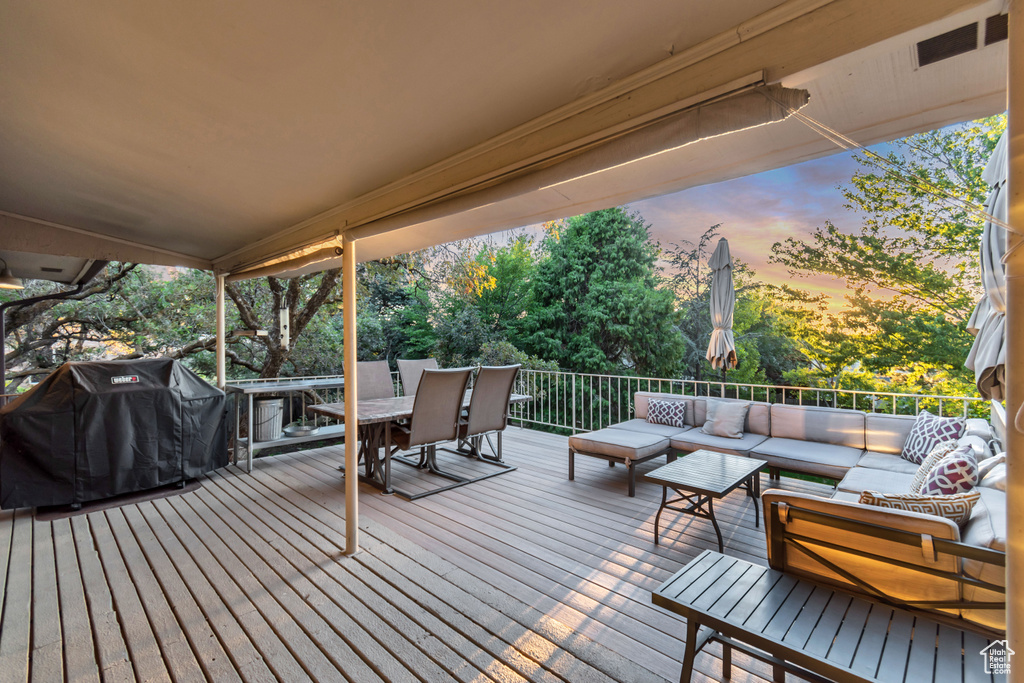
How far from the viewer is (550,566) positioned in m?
2.69

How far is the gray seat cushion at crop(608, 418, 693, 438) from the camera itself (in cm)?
446

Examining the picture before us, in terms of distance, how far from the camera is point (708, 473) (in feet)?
10.5

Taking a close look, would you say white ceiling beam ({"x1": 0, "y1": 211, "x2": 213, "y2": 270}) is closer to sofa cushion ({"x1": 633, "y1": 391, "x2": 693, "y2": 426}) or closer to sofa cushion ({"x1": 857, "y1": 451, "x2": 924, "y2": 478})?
sofa cushion ({"x1": 633, "y1": 391, "x2": 693, "y2": 426})

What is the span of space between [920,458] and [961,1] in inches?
135

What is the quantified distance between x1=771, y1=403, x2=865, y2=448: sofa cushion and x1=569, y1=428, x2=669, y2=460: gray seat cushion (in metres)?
A: 1.03

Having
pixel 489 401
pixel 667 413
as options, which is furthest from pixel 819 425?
pixel 489 401

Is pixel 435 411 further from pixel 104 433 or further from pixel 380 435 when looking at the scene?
pixel 104 433

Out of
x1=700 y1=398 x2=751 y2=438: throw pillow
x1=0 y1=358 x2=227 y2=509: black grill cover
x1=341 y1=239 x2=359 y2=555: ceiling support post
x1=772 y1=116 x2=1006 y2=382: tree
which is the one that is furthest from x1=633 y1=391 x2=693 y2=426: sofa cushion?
x1=772 y1=116 x2=1006 y2=382: tree

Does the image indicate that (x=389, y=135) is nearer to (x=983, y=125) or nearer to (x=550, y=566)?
(x=550, y=566)

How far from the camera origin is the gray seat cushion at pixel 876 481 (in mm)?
2836

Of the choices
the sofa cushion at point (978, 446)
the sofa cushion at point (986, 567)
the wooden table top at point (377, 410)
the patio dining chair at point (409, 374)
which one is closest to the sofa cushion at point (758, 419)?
the sofa cushion at point (978, 446)

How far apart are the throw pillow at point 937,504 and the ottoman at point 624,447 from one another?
2.10 m

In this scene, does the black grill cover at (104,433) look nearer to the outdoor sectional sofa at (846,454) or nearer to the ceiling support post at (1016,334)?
the outdoor sectional sofa at (846,454)

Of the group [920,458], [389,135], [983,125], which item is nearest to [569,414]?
[920,458]
